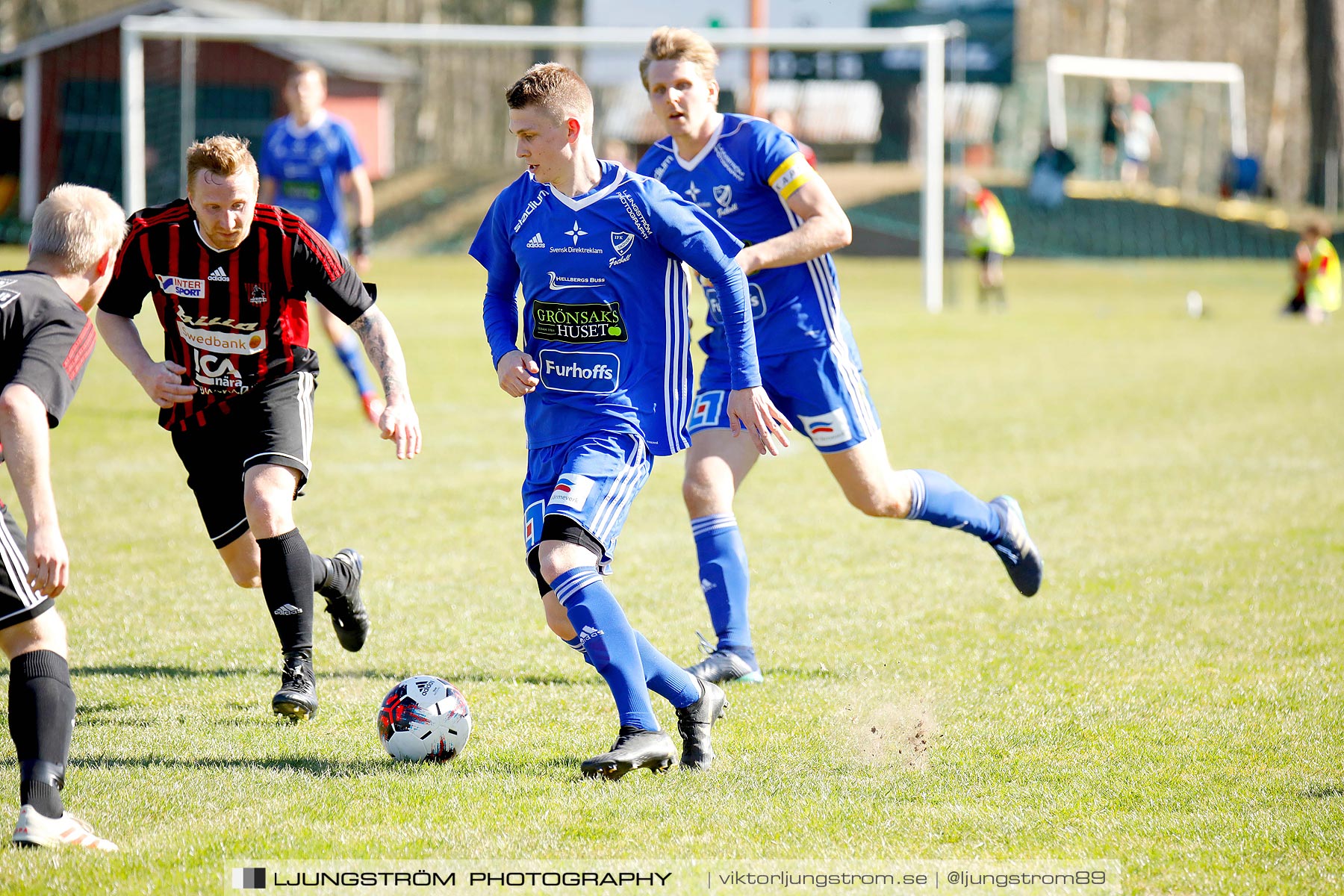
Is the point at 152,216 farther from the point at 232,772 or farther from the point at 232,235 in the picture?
the point at 232,772

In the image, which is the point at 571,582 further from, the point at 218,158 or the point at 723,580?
the point at 218,158

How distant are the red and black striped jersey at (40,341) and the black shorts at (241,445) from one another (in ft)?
4.27

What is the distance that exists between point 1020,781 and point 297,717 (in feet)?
7.30

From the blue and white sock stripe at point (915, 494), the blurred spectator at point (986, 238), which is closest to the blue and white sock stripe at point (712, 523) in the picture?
the blue and white sock stripe at point (915, 494)

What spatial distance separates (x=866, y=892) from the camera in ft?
10.3

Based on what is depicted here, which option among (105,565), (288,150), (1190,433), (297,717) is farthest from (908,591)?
(288,150)

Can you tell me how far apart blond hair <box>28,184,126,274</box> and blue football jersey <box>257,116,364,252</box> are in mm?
7373

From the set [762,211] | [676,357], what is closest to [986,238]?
[762,211]

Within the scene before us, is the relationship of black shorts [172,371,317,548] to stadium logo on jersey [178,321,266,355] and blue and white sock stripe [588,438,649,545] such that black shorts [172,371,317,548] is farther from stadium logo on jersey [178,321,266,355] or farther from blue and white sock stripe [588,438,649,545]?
blue and white sock stripe [588,438,649,545]

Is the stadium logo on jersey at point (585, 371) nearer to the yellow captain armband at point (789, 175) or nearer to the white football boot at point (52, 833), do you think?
the yellow captain armband at point (789, 175)

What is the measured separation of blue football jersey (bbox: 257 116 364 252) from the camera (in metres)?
10.7

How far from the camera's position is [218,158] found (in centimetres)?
414

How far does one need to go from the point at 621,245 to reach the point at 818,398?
1258 mm

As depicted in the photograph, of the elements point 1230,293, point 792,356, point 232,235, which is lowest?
point 1230,293
